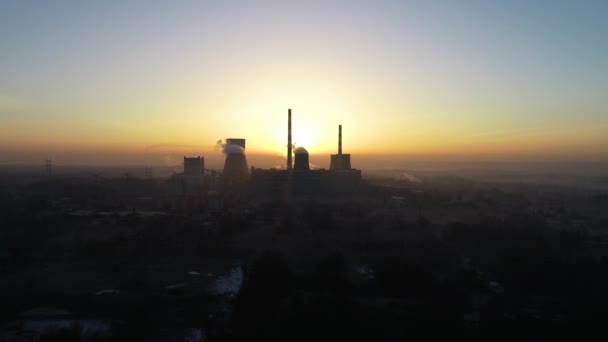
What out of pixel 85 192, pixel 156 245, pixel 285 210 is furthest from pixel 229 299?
pixel 85 192

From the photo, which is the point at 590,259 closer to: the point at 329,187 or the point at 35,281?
the point at 35,281

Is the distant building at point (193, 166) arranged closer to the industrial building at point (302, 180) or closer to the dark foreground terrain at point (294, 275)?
the industrial building at point (302, 180)

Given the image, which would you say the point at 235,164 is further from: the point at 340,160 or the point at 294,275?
the point at 294,275

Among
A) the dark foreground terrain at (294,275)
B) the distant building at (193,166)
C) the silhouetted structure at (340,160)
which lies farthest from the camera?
the distant building at (193,166)

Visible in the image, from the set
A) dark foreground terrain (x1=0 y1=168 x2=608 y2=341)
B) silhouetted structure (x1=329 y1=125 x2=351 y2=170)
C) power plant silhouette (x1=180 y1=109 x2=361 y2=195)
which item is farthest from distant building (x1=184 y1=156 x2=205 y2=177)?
dark foreground terrain (x1=0 y1=168 x2=608 y2=341)

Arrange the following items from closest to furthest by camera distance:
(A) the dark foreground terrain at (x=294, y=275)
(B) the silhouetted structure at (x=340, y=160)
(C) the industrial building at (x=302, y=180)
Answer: (A) the dark foreground terrain at (x=294, y=275) → (C) the industrial building at (x=302, y=180) → (B) the silhouetted structure at (x=340, y=160)

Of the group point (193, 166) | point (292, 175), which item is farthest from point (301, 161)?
point (193, 166)

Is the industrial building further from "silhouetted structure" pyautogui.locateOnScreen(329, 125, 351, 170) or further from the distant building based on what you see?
the distant building

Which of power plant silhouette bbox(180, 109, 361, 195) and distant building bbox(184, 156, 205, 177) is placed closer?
power plant silhouette bbox(180, 109, 361, 195)

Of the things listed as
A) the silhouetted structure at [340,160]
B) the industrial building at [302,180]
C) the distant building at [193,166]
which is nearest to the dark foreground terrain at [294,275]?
the industrial building at [302,180]
